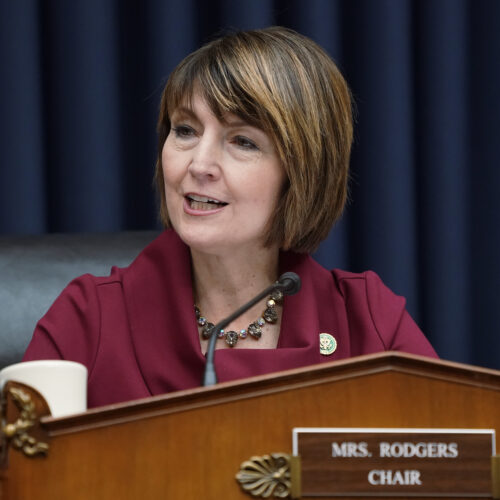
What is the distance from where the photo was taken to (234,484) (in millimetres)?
730

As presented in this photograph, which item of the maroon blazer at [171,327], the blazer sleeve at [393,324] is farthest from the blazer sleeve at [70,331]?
the blazer sleeve at [393,324]

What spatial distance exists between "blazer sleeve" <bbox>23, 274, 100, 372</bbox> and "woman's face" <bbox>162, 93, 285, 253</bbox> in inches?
7.0

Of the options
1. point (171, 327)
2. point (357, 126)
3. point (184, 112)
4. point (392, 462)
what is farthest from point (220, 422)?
point (357, 126)

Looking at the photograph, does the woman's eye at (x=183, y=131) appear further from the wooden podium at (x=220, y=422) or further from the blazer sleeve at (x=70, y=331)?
the wooden podium at (x=220, y=422)

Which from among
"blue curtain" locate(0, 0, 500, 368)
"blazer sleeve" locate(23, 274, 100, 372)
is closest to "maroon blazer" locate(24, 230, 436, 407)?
"blazer sleeve" locate(23, 274, 100, 372)

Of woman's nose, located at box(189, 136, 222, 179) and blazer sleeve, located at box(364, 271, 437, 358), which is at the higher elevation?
woman's nose, located at box(189, 136, 222, 179)

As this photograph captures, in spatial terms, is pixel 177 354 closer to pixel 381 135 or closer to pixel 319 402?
pixel 319 402

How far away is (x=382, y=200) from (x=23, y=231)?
0.82 meters

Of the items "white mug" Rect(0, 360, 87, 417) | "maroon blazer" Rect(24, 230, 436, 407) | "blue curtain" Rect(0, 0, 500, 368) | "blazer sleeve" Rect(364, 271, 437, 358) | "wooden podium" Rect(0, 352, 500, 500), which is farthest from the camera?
"blue curtain" Rect(0, 0, 500, 368)

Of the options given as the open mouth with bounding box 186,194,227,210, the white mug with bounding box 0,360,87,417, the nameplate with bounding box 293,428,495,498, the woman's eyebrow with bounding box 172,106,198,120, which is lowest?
the nameplate with bounding box 293,428,495,498

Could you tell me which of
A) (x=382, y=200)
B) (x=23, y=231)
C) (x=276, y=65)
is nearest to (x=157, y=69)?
(x=23, y=231)

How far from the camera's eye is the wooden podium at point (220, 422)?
2.34 ft

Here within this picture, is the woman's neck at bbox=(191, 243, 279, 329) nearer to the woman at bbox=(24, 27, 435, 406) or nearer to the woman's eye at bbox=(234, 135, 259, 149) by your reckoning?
the woman at bbox=(24, 27, 435, 406)

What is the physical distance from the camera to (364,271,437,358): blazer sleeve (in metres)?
1.36
